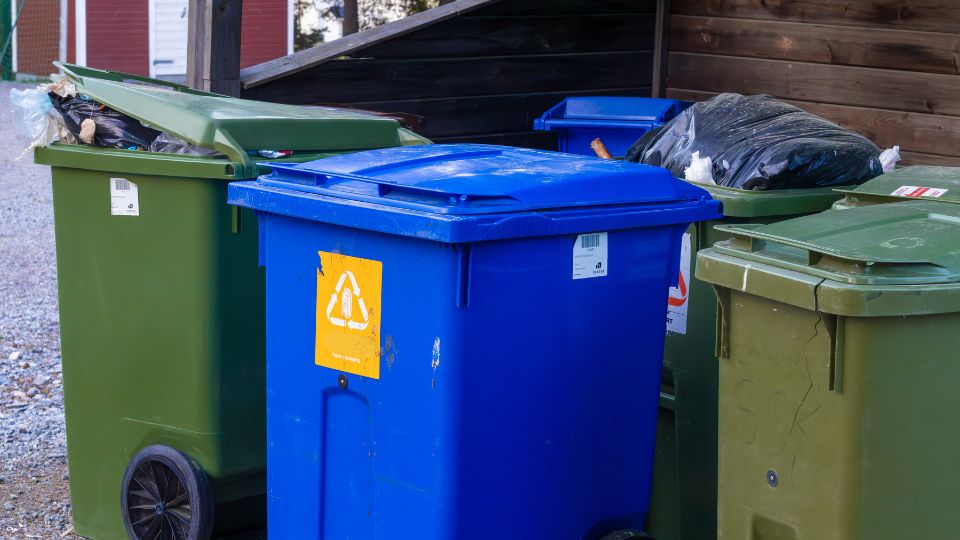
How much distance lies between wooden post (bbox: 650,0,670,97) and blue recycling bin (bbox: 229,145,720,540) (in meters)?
4.28

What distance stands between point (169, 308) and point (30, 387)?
2452 mm

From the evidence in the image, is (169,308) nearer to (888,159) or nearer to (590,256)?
(590,256)

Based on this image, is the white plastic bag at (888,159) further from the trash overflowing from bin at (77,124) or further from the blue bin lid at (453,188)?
the trash overflowing from bin at (77,124)

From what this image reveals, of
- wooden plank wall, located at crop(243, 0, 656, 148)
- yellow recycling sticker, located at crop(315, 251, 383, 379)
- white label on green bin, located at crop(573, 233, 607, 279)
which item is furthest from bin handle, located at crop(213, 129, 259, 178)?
wooden plank wall, located at crop(243, 0, 656, 148)

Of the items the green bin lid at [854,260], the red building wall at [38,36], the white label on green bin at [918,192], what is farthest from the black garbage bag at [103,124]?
the red building wall at [38,36]

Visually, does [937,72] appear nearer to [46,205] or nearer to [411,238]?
[411,238]

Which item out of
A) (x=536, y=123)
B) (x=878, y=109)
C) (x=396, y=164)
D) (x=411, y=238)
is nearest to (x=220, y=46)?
(x=536, y=123)

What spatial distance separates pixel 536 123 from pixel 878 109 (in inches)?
70.4

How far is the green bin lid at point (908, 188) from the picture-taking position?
3.03m

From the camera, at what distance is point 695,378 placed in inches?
130

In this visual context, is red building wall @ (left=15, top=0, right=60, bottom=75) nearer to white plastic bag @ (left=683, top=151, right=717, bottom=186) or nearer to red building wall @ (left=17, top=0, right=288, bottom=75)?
red building wall @ (left=17, top=0, right=288, bottom=75)

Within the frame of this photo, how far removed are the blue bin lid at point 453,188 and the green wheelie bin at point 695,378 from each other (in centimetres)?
20

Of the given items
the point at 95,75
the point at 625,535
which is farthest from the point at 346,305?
the point at 95,75

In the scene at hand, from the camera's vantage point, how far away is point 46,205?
10.7m
